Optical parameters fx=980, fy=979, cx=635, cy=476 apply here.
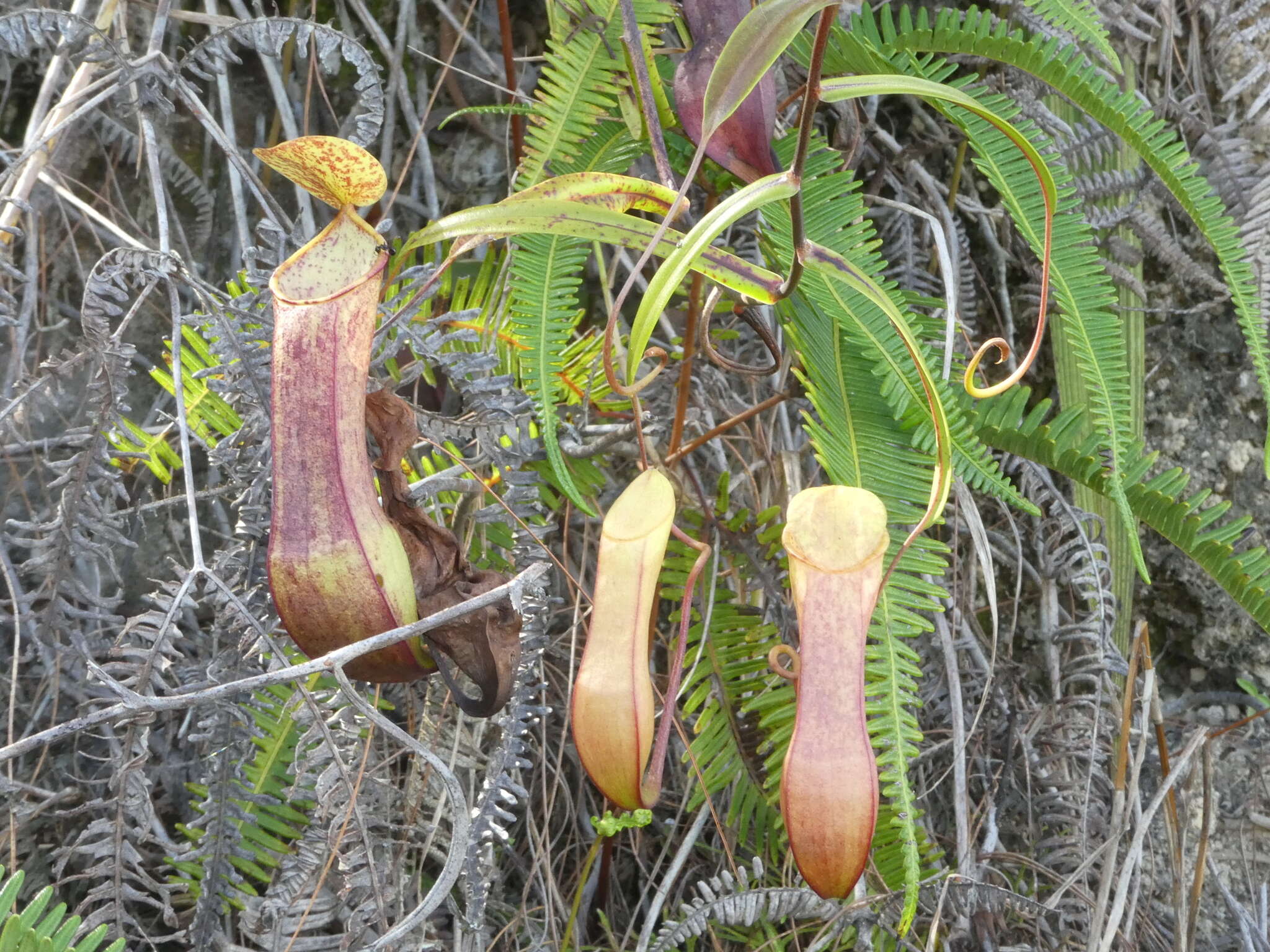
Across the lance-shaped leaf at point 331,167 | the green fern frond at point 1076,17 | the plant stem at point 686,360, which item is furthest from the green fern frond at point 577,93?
the green fern frond at point 1076,17

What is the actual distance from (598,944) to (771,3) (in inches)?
43.0

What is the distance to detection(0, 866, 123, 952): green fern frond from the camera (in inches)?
26.7

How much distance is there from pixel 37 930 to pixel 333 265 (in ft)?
1.74

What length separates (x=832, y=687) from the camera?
1.97ft

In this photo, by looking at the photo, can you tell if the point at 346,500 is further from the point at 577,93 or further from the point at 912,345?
the point at 577,93

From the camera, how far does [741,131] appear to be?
2.67 ft

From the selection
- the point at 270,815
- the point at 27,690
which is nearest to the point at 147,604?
the point at 27,690

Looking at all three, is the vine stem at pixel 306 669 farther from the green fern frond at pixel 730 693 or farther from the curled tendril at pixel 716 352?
the green fern frond at pixel 730 693

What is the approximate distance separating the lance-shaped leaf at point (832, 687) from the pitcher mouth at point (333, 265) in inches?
13.9

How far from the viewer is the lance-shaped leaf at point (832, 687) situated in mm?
570

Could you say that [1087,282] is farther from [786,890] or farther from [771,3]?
[786,890]

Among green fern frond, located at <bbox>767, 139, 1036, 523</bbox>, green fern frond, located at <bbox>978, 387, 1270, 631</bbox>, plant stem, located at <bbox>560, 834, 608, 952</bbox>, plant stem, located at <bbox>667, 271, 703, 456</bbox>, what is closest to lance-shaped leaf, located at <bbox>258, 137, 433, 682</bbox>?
plant stem, located at <bbox>667, 271, 703, 456</bbox>

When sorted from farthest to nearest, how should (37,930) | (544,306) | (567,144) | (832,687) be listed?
(567,144) < (544,306) < (37,930) < (832,687)

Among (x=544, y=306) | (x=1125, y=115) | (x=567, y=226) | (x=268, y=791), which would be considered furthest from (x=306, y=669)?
(x=1125, y=115)
